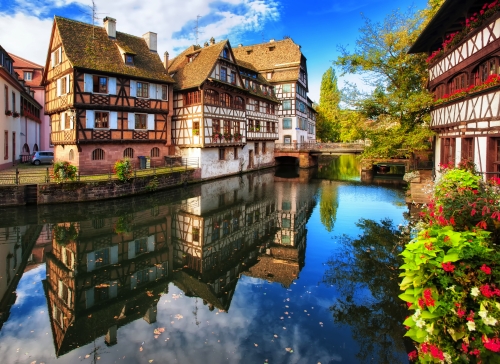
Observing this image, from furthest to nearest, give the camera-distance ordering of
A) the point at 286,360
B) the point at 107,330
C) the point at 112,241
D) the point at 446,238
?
the point at 112,241 → the point at 107,330 → the point at 286,360 → the point at 446,238

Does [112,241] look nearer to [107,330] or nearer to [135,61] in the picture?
[107,330]

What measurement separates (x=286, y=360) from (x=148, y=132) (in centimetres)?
2514

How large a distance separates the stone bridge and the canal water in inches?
935

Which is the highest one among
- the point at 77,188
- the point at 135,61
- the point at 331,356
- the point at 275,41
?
the point at 275,41

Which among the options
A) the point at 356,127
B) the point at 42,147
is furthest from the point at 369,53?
the point at 42,147

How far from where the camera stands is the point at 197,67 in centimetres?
3228

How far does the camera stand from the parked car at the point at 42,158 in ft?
111

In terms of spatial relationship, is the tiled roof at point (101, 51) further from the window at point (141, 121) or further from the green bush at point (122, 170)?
the green bush at point (122, 170)

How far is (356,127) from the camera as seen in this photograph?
96.9ft

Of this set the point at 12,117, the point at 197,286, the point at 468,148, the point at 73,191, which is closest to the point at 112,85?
the point at 73,191

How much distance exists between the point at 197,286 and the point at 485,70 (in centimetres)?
1297

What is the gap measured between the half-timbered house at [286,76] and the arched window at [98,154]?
92.4 feet

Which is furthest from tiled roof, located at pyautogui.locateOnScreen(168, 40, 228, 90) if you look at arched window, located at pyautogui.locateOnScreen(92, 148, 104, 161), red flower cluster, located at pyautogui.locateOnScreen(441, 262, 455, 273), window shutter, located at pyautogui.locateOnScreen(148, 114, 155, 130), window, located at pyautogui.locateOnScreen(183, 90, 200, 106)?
red flower cluster, located at pyautogui.locateOnScreen(441, 262, 455, 273)

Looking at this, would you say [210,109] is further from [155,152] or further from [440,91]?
[440,91]
